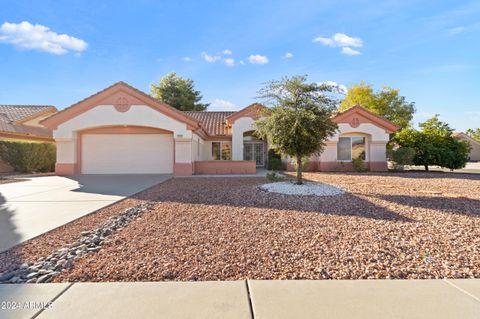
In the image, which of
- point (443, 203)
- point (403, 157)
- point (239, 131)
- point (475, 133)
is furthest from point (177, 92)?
point (475, 133)

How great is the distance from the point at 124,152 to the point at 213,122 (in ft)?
34.2

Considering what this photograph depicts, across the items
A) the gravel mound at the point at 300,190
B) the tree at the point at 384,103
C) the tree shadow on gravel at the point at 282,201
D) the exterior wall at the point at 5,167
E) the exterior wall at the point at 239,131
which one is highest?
the tree at the point at 384,103

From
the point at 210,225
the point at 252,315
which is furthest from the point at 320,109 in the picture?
the point at 252,315

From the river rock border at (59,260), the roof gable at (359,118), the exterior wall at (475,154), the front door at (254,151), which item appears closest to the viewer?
the river rock border at (59,260)

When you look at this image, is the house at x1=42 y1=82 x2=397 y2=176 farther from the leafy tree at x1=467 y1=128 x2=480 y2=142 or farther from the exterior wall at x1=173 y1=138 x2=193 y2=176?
the leafy tree at x1=467 y1=128 x2=480 y2=142

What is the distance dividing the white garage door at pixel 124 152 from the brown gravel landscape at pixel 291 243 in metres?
10.1

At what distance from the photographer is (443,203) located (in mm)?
7918

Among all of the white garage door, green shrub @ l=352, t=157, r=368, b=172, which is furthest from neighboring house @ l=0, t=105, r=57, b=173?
green shrub @ l=352, t=157, r=368, b=172

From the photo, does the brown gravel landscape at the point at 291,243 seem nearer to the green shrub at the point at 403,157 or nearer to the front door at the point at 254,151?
the green shrub at the point at 403,157

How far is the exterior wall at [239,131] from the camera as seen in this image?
71.2 feet

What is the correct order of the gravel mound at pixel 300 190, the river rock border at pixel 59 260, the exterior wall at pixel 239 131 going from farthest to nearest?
1. the exterior wall at pixel 239 131
2. the gravel mound at pixel 300 190
3. the river rock border at pixel 59 260

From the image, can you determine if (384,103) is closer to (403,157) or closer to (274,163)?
(403,157)

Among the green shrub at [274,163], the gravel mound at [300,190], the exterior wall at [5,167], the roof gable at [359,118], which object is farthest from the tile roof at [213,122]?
the exterior wall at [5,167]

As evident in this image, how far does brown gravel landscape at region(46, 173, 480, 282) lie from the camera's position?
3529 mm
